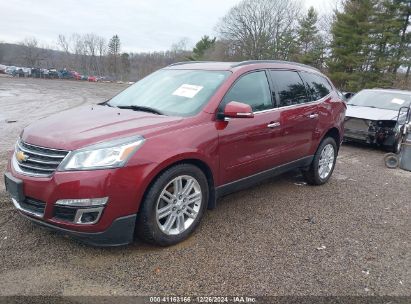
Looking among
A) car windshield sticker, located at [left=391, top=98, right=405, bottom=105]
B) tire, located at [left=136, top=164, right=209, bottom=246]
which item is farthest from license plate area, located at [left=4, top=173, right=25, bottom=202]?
car windshield sticker, located at [left=391, top=98, right=405, bottom=105]

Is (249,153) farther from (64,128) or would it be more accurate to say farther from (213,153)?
(64,128)

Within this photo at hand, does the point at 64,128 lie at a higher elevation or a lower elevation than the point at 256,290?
higher

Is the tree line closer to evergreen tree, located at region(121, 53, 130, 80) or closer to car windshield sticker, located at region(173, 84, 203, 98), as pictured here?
evergreen tree, located at region(121, 53, 130, 80)

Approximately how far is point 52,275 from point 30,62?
289 ft

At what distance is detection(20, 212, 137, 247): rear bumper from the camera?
9.39 feet

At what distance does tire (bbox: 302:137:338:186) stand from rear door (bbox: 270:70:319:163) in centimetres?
32

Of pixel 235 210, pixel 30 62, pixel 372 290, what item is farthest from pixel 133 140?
pixel 30 62

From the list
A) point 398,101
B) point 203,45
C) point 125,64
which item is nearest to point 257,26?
point 203,45

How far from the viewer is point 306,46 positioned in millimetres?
43812

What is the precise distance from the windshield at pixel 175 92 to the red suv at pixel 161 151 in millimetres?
13

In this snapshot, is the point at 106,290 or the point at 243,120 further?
the point at 243,120

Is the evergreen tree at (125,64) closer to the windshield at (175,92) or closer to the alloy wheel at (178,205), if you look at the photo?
the windshield at (175,92)

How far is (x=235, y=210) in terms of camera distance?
14.0 feet

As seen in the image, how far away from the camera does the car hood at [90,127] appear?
2903 millimetres
